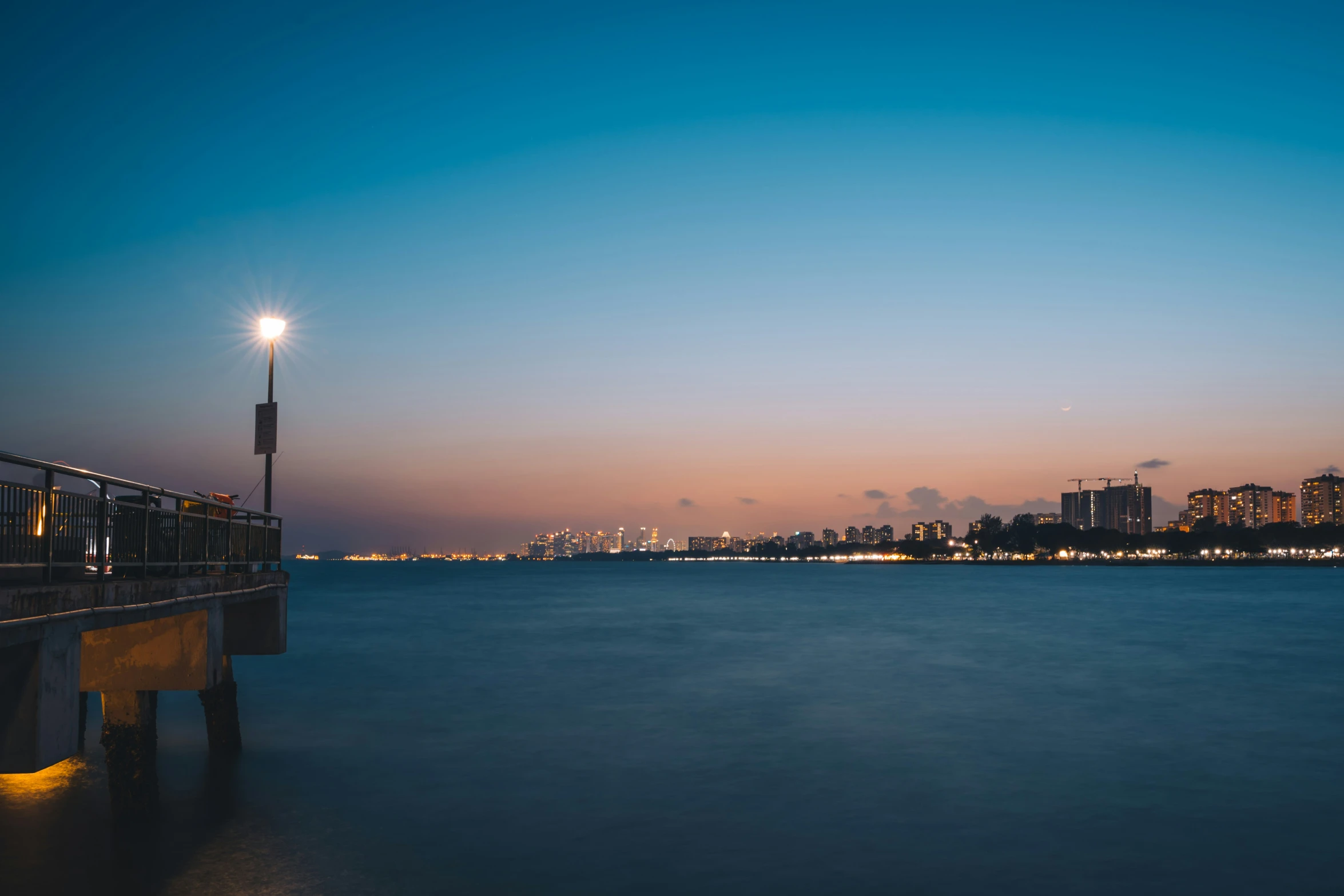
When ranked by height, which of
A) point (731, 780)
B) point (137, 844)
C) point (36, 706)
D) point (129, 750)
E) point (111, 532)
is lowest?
point (731, 780)

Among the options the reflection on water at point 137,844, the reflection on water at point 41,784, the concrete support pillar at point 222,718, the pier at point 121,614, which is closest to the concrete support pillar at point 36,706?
the pier at point 121,614

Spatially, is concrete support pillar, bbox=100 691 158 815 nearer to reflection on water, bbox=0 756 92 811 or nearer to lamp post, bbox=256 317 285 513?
reflection on water, bbox=0 756 92 811

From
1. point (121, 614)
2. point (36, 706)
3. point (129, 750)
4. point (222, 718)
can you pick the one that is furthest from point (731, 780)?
point (36, 706)

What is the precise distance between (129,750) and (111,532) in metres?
3.59

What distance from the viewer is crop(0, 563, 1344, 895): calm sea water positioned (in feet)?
44.0

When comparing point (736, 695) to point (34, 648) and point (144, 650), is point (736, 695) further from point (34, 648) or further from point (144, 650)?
point (34, 648)

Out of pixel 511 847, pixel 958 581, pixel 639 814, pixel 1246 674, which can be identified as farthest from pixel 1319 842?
pixel 958 581

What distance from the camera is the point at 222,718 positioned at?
19.6 meters

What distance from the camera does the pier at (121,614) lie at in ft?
30.4

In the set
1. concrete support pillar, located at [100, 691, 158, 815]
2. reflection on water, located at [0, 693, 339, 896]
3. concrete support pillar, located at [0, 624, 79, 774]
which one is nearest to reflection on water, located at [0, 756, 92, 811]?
reflection on water, located at [0, 693, 339, 896]

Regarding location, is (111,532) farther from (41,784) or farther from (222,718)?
(222,718)

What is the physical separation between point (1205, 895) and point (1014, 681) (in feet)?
80.0

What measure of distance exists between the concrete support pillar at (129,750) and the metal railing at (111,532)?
76.7 inches

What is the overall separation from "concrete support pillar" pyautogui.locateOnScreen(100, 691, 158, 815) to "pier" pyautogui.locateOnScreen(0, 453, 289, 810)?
0.02 meters
